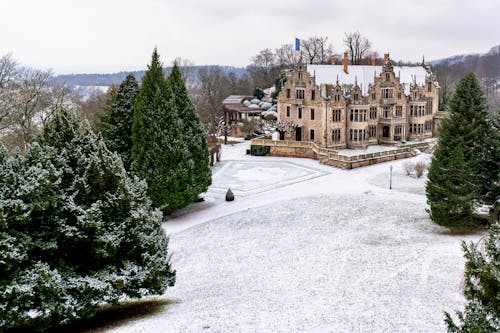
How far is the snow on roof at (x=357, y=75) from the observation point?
2163 inches

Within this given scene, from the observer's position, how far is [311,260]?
23.3 m

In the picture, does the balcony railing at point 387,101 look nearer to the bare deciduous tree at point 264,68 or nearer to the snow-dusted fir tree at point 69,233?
the snow-dusted fir tree at point 69,233

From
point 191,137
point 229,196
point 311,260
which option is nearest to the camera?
point 311,260

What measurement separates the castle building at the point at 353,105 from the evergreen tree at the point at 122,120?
25920 mm

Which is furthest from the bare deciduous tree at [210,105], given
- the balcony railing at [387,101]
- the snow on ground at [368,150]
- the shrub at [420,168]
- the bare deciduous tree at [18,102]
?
the shrub at [420,168]

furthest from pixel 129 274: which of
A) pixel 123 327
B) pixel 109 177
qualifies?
pixel 109 177

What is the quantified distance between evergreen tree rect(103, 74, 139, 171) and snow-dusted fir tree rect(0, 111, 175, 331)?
15.0m

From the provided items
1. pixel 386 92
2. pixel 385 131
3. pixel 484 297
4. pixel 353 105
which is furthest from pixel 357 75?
pixel 484 297

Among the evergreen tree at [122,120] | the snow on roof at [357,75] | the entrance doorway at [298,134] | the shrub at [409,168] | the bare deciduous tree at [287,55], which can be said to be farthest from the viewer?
the bare deciduous tree at [287,55]

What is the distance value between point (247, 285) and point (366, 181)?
76.8ft

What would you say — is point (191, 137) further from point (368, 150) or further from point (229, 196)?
point (368, 150)

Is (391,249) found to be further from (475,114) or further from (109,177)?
(109,177)

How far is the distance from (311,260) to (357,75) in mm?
38066

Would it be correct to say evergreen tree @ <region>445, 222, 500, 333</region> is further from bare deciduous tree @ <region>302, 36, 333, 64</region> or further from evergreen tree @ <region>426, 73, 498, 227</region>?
bare deciduous tree @ <region>302, 36, 333, 64</region>
